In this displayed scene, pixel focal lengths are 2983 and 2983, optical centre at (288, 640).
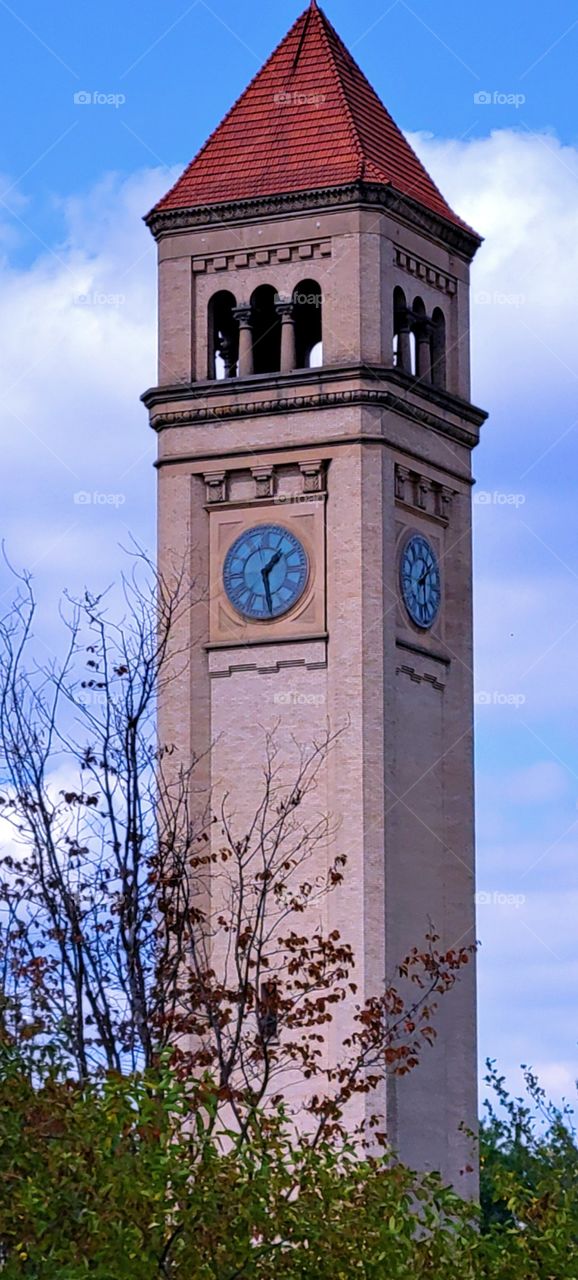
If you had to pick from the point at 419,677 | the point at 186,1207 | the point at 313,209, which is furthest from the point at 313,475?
the point at 186,1207

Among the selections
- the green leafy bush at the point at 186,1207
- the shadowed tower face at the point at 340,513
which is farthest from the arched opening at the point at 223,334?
the green leafy bush at the point at 186,1207

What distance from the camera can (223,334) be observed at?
1809 inches

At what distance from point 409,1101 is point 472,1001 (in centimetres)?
268

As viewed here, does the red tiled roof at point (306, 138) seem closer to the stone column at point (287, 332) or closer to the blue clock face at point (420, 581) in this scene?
the stone column at point (287, 332)

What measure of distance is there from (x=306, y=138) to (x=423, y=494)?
5770mm

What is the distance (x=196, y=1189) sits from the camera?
19.4m

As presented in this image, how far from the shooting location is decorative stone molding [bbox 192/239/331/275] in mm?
44219

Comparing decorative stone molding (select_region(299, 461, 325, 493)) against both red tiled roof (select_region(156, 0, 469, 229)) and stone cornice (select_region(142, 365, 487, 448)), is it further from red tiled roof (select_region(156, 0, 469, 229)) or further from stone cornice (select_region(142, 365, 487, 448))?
red tiled roof (select_region(156, 0, 469, 229))

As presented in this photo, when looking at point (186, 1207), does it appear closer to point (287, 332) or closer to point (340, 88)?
point (287, 332)

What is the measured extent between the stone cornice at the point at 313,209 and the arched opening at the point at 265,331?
3.87 feet

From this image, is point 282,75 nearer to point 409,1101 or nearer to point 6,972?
point 409,1101

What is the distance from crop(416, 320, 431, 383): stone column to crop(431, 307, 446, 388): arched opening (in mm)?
239

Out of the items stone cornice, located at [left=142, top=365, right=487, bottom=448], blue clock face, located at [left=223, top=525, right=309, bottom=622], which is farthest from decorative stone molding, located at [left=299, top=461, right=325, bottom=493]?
stone cornice, located at [left=142, top=365, right=487, bottom=448]

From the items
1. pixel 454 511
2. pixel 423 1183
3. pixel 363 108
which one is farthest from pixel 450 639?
pixel 423 1183
